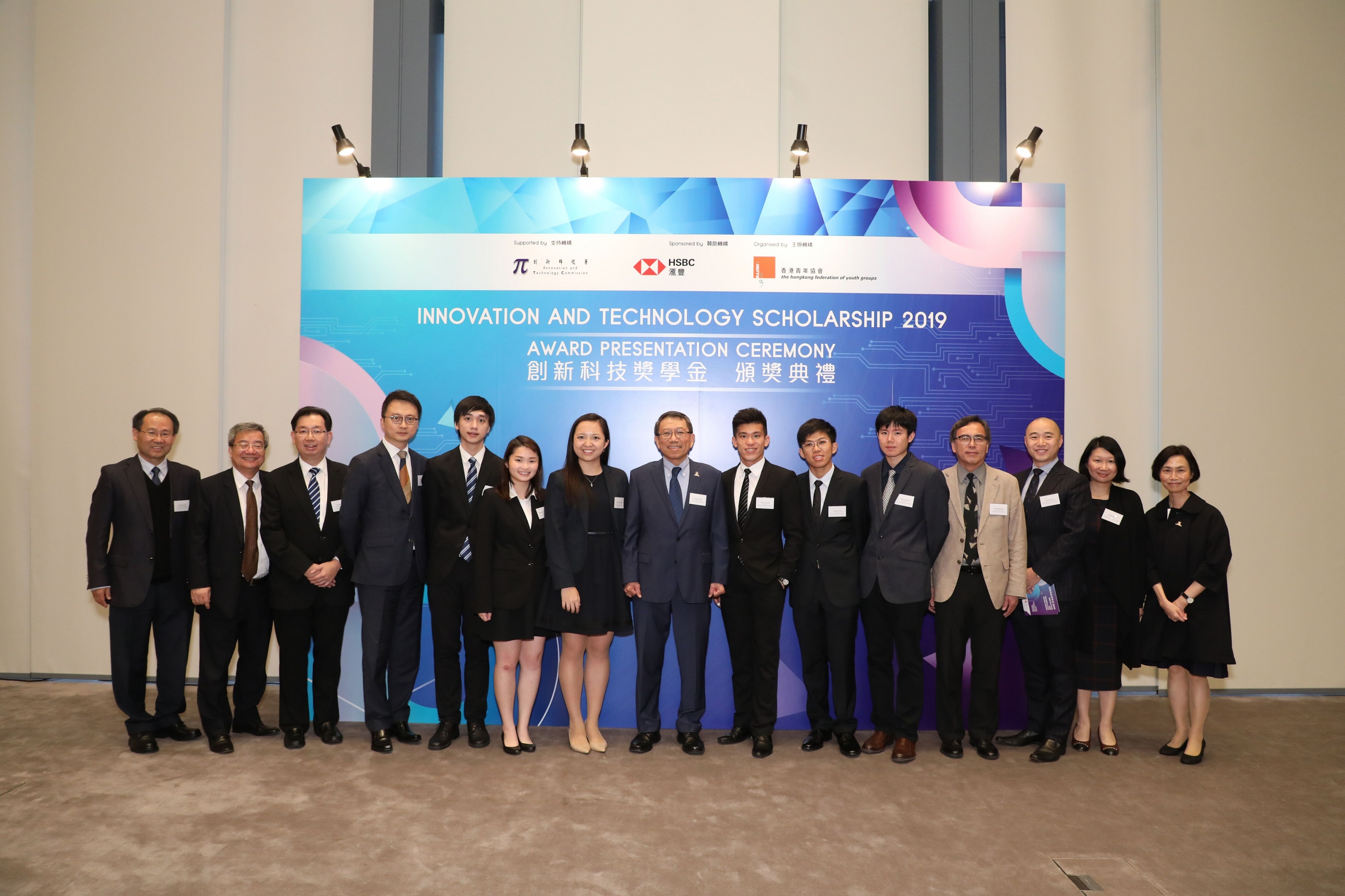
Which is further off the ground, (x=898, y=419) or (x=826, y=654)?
(x=898, y=419)

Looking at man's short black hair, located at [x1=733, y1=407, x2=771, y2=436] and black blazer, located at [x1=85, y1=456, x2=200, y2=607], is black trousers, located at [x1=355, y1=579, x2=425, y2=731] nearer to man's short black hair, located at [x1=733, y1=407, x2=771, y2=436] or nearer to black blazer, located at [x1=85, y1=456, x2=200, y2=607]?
black blazer, located at [x1=85, y1=456, x2=200, y2=607]

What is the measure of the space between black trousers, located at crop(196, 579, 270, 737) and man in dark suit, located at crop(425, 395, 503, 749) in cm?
93

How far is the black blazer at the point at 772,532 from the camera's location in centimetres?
408

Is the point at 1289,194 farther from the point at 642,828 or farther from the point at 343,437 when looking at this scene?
the point at 343,437

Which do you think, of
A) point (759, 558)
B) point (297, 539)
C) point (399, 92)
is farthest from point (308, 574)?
point (399, 92)

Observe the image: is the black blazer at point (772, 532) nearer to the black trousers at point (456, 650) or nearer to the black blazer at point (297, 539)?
the black trousers at point (456, 650)

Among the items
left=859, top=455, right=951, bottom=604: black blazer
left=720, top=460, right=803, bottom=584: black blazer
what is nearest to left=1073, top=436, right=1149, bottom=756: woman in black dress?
left=859, top=455, right=951, bottom=604: black blazer

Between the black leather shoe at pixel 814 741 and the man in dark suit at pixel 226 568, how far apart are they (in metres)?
2.92

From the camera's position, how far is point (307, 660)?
4.18 meters

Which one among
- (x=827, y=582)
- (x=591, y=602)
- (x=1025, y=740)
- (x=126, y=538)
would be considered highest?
(x=126, y=538)

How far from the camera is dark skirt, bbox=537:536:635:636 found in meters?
4.04

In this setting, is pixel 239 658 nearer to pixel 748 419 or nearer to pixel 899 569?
pixel 748 419

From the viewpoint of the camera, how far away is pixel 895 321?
4723mm

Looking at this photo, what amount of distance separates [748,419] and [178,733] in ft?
11.4
